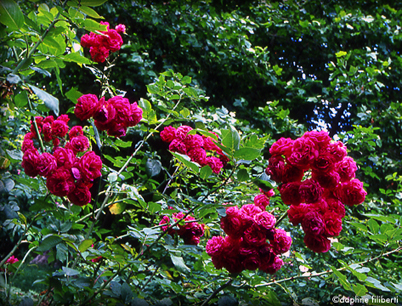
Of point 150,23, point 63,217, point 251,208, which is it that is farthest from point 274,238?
point 150,23

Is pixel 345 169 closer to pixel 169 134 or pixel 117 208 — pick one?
pixel 169 134

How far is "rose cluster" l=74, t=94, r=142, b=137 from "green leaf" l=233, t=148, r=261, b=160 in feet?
1.44

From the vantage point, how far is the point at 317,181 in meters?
0.88

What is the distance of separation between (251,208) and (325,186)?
0.25 meters

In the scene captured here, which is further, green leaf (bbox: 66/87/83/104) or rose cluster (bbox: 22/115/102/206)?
green leaf (bbox: 66/87/83/104)

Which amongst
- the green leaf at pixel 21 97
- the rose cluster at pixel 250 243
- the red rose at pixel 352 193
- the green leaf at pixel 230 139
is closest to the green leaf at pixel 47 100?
the green leaf at pixel 21 97

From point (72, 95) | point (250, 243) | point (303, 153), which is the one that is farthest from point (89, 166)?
point (303, 153)

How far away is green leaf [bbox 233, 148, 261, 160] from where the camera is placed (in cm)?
80

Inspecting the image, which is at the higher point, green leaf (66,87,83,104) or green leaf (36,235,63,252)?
green leaf (66,87,83,104)

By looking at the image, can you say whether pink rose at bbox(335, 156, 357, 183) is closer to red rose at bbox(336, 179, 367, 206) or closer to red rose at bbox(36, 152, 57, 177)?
red rose at bbox(336, 179, 367, 206)

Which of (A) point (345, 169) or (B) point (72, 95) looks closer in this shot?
(A) point (345, 169)

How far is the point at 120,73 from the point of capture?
3287 millimetres

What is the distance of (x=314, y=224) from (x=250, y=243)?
21 cm

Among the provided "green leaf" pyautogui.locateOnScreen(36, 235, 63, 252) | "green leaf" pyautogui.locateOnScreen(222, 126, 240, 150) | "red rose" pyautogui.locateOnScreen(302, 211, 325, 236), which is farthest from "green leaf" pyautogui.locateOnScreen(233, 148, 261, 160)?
"green leaf" pyautogui.locateOnScreen(36, 235, 63, 252)
